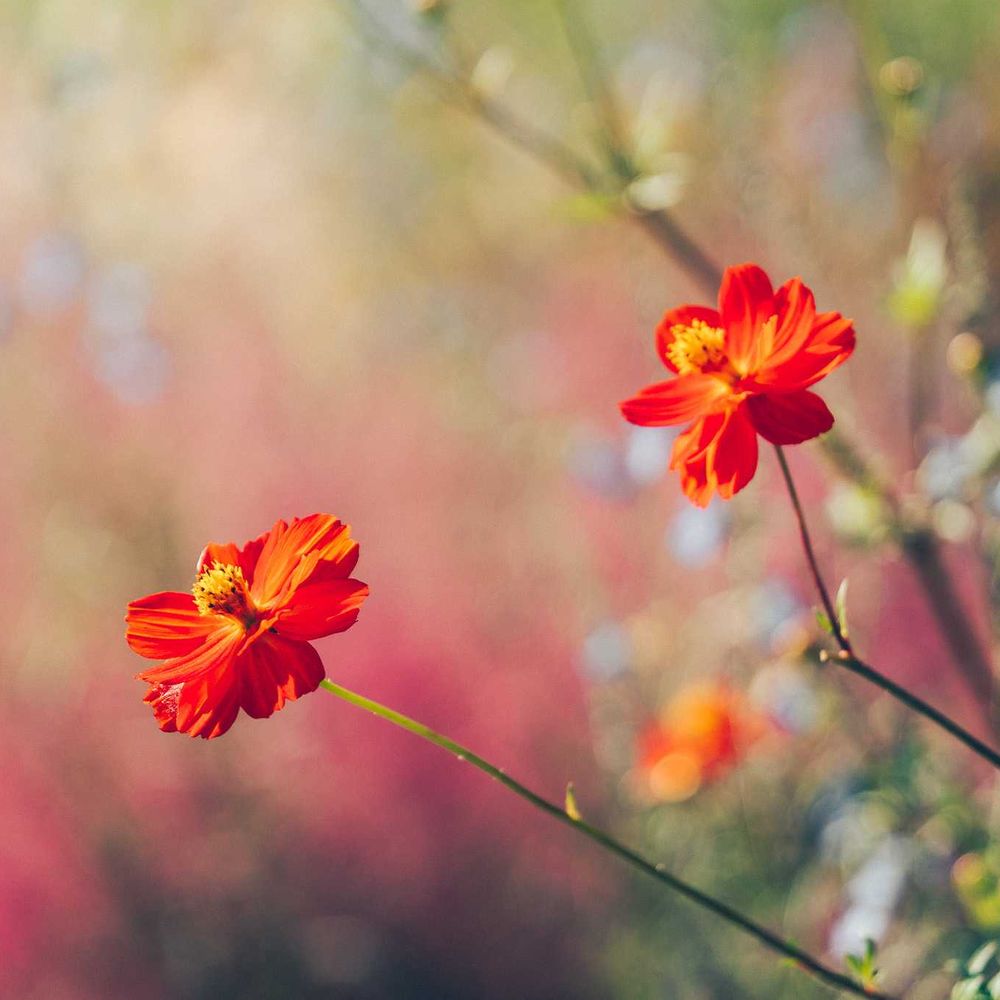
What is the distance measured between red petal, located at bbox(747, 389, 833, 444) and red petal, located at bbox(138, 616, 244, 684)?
7.9 inches

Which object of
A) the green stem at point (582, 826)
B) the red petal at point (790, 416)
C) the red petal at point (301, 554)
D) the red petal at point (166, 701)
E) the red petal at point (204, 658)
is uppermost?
the red petal at point (790, 416)

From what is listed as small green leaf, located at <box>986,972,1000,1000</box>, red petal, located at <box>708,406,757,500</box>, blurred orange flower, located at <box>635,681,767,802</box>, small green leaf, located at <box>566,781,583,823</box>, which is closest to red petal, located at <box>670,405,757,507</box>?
red petal, located at <box>708,406,757,500</box>

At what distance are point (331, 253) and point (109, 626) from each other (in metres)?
1.27

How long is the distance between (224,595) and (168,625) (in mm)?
25

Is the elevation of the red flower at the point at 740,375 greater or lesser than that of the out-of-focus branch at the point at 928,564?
lesser

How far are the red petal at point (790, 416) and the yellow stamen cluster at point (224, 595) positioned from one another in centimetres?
20

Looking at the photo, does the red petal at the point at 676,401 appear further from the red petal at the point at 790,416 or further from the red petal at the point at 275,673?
the red petal at the point at 275,673

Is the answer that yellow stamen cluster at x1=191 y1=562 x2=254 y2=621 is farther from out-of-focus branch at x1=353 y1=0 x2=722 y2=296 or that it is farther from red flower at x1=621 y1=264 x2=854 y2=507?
out-of-focus branch at x1=353 y1=0 x2=722 y2=296

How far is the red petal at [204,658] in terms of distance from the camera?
0.40 m

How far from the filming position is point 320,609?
386 mm

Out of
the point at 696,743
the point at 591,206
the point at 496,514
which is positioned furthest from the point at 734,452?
the point at 496,514

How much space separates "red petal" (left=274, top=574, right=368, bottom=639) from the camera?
377 millimetres

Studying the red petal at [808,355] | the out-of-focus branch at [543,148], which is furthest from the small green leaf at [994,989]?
the out-of-focus branch at [543,148]

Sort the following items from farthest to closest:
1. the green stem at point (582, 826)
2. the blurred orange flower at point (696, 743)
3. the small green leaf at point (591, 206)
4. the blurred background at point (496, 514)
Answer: the blurred orange flower at point (696, 743), the blurred background at point (496, 514), the small green leaf at point (591, 206), the green stem at point (582, 826)
